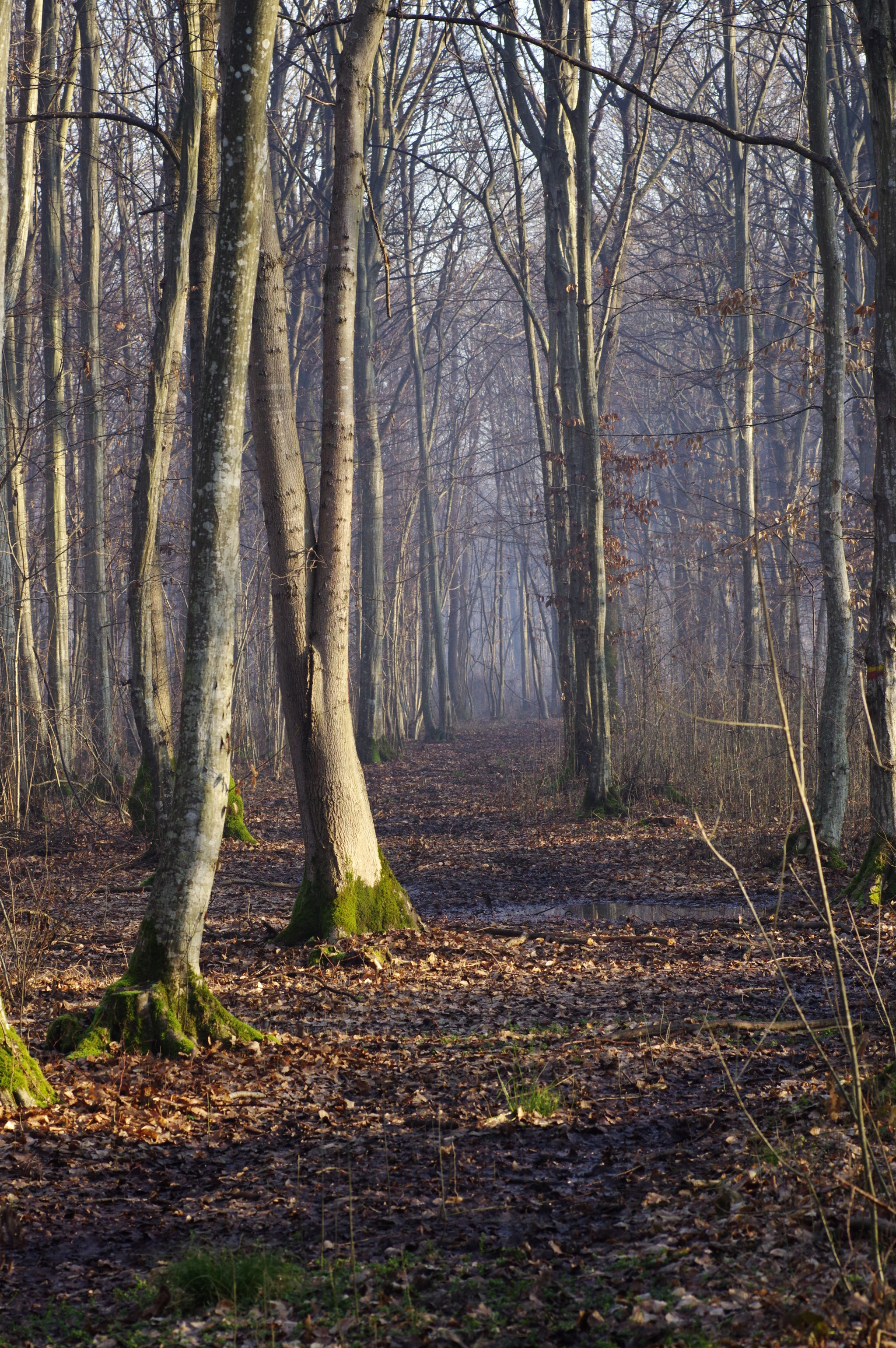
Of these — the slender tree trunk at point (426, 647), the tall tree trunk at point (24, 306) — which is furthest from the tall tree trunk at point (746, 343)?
the tall tree trunk at point (24, 306)

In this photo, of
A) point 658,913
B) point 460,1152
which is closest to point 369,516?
point 658,913

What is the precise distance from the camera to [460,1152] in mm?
4145

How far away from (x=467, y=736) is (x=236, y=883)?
17.2 meters

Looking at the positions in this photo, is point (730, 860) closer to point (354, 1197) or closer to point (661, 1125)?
point (661, 1125)

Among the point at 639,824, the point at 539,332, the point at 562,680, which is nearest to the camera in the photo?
the point at 639,824

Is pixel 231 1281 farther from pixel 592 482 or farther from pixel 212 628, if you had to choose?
pixel 592 482

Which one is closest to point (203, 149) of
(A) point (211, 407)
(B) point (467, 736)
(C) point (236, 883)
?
(A) point (211, 407)

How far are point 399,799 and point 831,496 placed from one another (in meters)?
8.37

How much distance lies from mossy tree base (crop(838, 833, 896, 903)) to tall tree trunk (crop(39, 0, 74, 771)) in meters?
9.22

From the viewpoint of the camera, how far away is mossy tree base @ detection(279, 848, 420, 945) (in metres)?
7.14

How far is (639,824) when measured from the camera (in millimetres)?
12375

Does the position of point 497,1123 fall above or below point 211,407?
below

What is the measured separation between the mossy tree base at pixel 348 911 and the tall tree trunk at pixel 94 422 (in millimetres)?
6652

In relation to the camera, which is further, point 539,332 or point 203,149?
point 539,332
